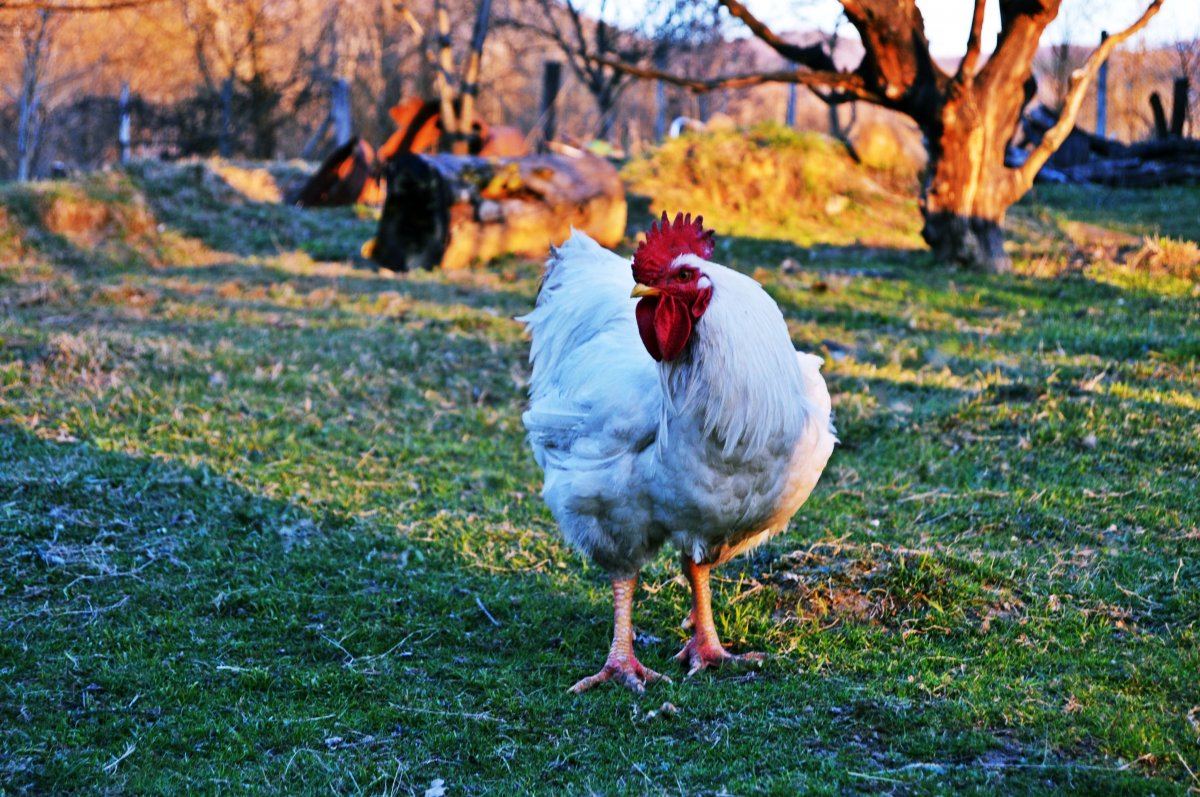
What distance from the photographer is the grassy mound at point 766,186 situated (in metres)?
14.6

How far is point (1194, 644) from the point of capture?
390cm

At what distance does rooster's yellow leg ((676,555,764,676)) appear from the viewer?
4160 mm

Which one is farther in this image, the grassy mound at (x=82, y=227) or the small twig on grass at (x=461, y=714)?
the grassy mound at (x=82, y=227)

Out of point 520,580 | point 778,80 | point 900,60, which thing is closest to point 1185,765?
point 520,580

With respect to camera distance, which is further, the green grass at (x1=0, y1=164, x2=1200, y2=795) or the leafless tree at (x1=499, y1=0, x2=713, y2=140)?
the leafless tree at (x1=499, y1=0, x2=713, y2=140)

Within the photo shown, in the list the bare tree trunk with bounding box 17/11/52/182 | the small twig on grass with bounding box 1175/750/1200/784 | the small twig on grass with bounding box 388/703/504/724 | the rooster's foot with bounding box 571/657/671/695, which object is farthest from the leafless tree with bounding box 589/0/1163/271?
the bare tree trunk with bounding box 17/11/52/182

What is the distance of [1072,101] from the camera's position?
10602 millimetres

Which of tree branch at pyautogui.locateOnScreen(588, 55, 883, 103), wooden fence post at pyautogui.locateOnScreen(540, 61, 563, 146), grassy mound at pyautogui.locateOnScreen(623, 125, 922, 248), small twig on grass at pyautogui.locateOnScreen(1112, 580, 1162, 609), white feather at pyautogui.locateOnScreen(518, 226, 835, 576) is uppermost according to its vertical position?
wooden fence post at pyautogui.locateOnScreen(540, 61, 563, 146)

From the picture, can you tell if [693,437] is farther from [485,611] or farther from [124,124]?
[124,124]

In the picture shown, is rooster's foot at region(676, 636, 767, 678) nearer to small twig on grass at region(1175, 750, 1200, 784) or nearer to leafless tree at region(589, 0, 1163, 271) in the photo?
small twig on grass at region(1175, 750, 1200, 784)

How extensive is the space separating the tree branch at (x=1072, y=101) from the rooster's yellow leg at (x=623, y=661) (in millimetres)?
8449

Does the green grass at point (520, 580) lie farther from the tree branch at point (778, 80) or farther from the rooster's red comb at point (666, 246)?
the tree branch at point (778, 80)

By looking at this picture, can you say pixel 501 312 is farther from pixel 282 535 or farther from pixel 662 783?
pixel 662 783

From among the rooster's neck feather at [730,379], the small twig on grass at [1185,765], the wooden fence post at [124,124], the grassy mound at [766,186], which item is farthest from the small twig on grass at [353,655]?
the wooden fence post at [124,124]
